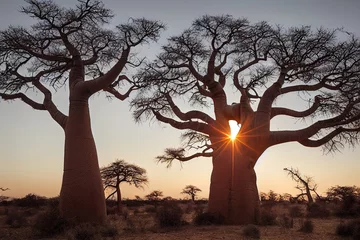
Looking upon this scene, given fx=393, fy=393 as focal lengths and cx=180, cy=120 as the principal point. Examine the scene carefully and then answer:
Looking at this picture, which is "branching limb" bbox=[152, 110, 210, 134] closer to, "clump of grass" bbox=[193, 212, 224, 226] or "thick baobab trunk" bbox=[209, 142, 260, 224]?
"thick baobab trunk" bbox=[209, 142, 260, 224]

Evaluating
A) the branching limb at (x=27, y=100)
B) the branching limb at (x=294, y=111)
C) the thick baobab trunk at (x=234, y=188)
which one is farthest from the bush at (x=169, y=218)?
the branching limb at (x=27, y=100)

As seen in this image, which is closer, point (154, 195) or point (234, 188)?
point (234, 188)

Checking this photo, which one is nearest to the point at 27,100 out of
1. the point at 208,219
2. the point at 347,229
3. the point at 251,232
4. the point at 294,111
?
the point at 208,219

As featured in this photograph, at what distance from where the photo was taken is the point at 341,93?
9320 mm

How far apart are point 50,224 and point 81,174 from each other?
1.21 m

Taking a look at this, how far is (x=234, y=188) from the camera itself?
29.3ft

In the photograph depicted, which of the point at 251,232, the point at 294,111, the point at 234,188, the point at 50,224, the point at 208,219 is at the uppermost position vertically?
the point at 294,111

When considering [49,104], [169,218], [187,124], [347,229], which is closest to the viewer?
[347,229]

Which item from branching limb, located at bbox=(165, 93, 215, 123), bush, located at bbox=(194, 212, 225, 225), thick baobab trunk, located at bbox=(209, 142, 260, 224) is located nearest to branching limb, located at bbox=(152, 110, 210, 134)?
branching limb, located at bbox=(165, 93, 215, 123)

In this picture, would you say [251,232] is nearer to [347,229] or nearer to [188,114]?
[347,229]

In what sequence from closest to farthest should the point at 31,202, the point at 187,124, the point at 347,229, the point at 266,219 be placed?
the point at 347,229 < the point at 266,219 < the point at 187,124 < the point at 31,202

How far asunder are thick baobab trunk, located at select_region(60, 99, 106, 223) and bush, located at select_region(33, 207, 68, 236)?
0.29 metres

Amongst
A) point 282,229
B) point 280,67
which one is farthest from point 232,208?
point 280,67

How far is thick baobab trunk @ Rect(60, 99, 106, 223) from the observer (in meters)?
7.94
